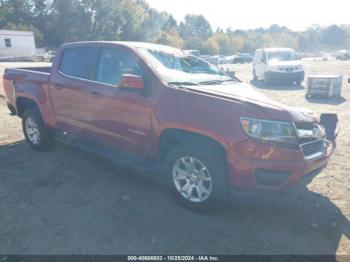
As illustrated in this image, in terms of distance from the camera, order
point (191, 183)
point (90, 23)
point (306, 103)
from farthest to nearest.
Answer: point (90, 23)
point (306, 103)
point (191, 183)

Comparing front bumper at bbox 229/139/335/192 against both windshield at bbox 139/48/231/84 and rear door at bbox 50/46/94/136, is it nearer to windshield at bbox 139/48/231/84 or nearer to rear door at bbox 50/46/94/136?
Answer: windshield at bbox 139/48/231/84

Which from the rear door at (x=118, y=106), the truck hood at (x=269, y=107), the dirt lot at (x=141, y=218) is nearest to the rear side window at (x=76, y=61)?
the rear door at (x=118, y=106)

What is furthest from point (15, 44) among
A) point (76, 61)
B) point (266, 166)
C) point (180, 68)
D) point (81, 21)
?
point (266, 166)

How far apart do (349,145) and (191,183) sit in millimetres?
3958

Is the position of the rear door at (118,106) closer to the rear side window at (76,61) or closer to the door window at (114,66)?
the door window at (114,66)

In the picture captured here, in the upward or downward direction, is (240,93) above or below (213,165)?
above

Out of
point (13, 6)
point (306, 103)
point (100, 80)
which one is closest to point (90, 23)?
point (13, 6)

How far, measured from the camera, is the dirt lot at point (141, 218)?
3.15 meters

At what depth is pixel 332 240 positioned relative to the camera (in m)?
3.25

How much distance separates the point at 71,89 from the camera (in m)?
4.88

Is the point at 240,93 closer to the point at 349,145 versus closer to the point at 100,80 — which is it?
the point at 100,80

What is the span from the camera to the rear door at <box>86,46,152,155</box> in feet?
13.0

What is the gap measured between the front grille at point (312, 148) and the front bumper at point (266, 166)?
0.12 metres

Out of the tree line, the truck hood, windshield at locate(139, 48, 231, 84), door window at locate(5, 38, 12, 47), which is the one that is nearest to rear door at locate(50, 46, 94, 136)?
windshield at locate(139, 48, 231, 84)
